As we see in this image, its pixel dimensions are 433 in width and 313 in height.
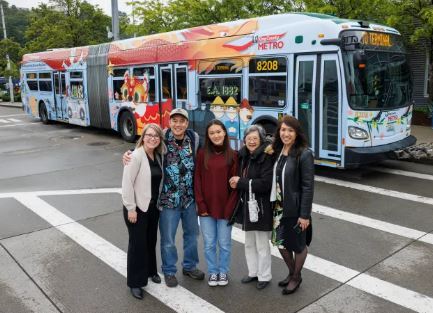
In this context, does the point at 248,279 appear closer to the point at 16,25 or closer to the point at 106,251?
the point at 106,251

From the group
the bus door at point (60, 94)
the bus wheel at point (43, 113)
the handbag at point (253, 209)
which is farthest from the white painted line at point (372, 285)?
the bus wheel at point (43, 113)

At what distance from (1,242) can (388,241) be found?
504cm

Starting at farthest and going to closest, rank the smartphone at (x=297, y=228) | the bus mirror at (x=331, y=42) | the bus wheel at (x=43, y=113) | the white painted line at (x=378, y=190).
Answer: the bus wheel at (x=43, y=113)
the bus mirror at (x=331, y=42)
the white painted line at (x=378, y=190)
the smartphone at (x=297, y=228)

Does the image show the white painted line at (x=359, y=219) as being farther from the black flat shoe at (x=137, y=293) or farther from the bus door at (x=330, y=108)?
the black flat shoe at (x=137, y=293)

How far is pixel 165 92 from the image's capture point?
491 inches

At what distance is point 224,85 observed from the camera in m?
10.5

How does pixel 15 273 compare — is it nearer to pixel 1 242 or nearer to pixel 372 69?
pixel 1 242

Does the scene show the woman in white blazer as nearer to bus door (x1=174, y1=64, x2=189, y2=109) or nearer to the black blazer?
the black blazer

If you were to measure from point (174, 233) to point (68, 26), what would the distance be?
31.7 metres

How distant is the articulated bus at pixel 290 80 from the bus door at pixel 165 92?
0.03m

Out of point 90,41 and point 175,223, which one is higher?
point 90,41

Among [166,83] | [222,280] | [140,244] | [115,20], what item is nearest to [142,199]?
A: [140,244]

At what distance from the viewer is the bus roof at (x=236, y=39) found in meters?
8.54

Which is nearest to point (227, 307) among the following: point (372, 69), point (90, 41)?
point (372, 69)
